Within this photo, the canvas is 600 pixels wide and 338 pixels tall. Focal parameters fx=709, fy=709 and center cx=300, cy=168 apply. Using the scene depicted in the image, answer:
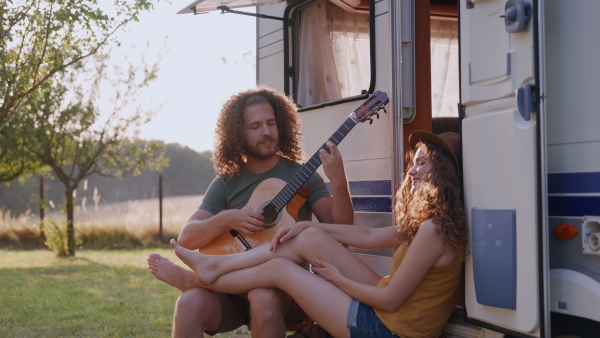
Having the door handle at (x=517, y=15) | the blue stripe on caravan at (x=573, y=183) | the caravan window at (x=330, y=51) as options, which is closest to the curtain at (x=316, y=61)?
the caravan window at (x=330, y=51)

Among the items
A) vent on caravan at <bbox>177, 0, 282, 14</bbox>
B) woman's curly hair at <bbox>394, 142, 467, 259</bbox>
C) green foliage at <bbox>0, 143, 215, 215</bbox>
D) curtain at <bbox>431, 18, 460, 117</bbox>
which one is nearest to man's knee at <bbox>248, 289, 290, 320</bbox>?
woman's curly hair at <bbox>394, 142, 467, 259</bbox>

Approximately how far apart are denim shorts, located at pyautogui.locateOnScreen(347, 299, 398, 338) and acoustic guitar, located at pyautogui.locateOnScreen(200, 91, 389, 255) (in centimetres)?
85

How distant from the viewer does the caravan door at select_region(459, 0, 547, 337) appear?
2.53 metres

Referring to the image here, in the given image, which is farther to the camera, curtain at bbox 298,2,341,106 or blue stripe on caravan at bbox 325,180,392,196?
curtain at bbox 298,2,341,106

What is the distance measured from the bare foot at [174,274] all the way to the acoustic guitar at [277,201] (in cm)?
33

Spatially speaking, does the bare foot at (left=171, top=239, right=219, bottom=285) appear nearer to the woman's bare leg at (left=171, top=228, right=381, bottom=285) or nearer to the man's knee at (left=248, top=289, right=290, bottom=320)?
the woman's bare leg at (left=171, top=228, right=381, bottom=285)

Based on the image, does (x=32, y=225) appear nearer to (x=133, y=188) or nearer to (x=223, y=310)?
(x=223, y=310)

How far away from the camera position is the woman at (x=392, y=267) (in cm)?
290

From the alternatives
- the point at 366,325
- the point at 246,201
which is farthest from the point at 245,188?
the point at 366,325

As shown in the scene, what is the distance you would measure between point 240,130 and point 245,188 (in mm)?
325

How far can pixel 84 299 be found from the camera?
6.98 meters

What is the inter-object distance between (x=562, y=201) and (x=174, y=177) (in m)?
31.7

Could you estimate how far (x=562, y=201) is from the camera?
8.63ft

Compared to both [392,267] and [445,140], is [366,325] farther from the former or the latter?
[445,140]
